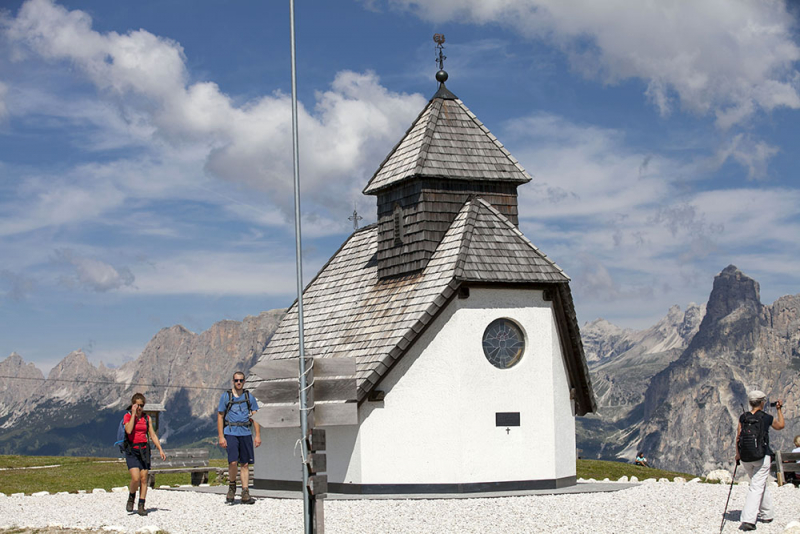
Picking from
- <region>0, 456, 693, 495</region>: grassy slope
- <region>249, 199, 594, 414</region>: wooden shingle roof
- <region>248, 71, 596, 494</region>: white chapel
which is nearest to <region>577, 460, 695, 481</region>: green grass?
<region>0, 456, 693, 495</region>: grassy slope

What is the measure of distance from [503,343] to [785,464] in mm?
7525

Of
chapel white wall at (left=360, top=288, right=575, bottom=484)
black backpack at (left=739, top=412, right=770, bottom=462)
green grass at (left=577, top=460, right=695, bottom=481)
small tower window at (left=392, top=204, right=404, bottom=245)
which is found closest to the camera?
black backpack at (left=739, top=412, right=770, bottom=462)

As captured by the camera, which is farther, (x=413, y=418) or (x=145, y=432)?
(x=413, y=418)

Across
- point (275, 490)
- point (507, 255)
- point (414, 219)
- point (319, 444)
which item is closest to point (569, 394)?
point (507, 255)

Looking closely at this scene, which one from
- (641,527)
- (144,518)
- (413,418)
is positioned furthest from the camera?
(413,418)

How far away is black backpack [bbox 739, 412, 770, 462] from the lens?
15.7 m

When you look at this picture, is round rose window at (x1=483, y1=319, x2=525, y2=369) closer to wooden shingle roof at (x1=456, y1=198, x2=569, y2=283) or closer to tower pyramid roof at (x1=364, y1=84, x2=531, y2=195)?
wooden shingle roof at (x1=456, y1=198, x2=569, y2=283)

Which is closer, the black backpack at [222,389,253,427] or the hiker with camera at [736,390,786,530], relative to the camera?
the hiker with camera at [736,390,786,530]

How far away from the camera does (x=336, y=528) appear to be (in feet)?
53.1

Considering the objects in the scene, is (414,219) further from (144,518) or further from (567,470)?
(144,518)

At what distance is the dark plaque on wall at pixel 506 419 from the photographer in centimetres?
2245

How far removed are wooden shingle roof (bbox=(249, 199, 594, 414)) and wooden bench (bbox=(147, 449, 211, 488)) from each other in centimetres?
311

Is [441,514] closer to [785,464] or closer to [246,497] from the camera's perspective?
[246,497]

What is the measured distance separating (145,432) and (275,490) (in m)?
8.06
